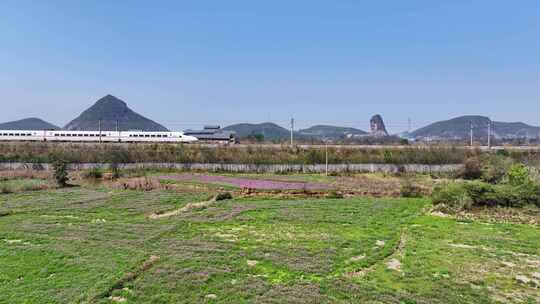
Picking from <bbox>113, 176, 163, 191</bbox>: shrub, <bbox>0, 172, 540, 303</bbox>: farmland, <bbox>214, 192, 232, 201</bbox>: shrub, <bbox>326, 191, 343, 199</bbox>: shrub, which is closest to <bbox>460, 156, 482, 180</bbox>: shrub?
<bbox>326, 191, 343, 199</bbox>: shrub

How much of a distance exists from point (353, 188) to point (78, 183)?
24867mm

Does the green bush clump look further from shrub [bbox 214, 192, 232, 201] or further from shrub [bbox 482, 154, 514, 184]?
shrub [bbox 214, 192, 232, 201]

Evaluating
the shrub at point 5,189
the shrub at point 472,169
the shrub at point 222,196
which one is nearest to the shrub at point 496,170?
the shrub at point 472,169

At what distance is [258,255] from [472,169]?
32788 millimetres

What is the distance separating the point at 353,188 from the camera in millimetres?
27188

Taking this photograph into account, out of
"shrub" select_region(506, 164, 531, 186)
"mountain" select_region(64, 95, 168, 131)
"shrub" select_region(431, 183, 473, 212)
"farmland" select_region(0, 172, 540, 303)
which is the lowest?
"farmland" select_region(0, 172, 540, 303)

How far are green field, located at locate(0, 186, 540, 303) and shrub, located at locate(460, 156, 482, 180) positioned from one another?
21.1 metres

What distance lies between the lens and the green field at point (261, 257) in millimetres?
8141

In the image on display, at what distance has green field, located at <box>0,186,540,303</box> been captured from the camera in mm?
8141

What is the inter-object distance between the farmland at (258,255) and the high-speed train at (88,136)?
3549 centimetres

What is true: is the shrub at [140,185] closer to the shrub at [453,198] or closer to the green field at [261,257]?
the green field at [261,257]

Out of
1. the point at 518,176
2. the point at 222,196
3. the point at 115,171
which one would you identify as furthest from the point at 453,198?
the point at 115,171

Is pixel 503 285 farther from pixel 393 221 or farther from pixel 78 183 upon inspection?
pixel 78 183

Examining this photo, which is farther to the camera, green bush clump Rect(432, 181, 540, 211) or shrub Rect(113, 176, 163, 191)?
shrub Rect(113, 176, 163, 191)
